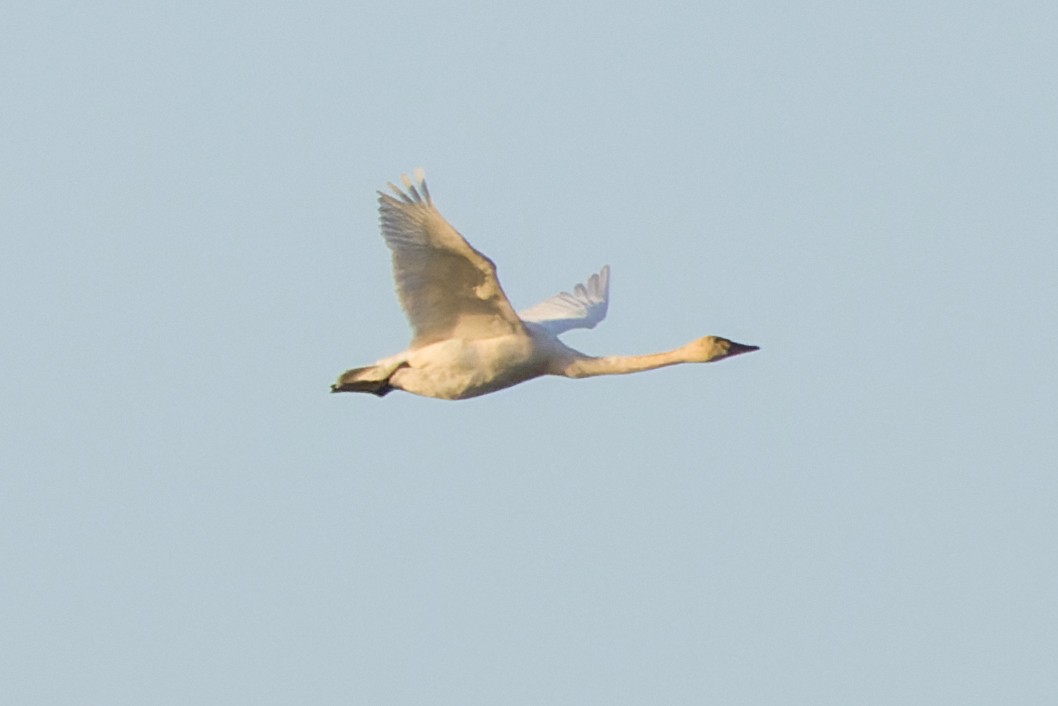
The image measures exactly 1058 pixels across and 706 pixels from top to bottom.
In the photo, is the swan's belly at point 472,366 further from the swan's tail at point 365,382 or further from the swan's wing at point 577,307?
the swan's wing at point 577,307

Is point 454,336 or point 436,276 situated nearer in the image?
point 436,276

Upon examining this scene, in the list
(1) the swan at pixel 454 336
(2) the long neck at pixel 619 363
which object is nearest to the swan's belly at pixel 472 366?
(1) the swan at pixel 454 336

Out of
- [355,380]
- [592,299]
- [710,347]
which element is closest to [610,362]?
[710,347]

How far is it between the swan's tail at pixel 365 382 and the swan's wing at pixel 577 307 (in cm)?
325

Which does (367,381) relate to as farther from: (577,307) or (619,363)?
(577,307)

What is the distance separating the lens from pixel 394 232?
801 inches

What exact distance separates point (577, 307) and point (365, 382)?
4.44 meters

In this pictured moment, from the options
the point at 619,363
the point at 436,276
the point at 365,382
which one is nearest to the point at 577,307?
the point at 619,363

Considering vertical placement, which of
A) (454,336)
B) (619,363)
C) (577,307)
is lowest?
(619,363)

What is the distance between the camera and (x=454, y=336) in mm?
21609

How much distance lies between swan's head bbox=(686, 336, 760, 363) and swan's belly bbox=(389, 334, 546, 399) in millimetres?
1384

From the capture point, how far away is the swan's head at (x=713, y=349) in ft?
72.0

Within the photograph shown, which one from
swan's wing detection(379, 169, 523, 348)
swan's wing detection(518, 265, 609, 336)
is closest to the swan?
swan's wing detection(379, 169, 523, 348)

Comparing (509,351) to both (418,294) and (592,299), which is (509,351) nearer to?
(418,294)
